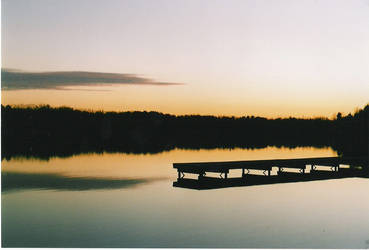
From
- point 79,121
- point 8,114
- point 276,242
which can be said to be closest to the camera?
point 276,242

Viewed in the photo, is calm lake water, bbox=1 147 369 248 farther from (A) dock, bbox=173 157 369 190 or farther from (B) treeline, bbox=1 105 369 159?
(B) treeline, bbox=1 105 369 159

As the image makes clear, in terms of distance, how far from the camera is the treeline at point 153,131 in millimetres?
52062

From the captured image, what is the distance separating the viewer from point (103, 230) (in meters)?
12.1

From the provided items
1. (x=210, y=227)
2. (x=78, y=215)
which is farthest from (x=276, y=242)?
(x=78, y=215)

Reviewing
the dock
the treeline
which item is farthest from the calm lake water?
the treeline

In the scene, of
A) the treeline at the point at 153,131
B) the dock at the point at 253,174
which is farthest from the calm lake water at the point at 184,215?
the treeline at the point at 153,131

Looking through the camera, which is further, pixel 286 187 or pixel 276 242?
pixel 286 187

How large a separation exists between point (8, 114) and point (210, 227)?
37901 mm

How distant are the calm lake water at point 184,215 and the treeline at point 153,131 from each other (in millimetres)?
29244

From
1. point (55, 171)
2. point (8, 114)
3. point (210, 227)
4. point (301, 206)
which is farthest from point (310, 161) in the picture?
point (8, 114)

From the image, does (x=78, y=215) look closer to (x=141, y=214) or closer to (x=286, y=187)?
(x=141, y=214)

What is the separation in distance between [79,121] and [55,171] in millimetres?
36687

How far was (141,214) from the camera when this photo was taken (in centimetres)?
1430

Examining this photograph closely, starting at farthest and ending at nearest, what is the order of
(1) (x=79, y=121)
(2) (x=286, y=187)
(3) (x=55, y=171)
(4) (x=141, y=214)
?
(1) (x=79, y=121), (3) (x=55, y=171), (2) (x=286, y=187), (4) (x=141, y=214)
